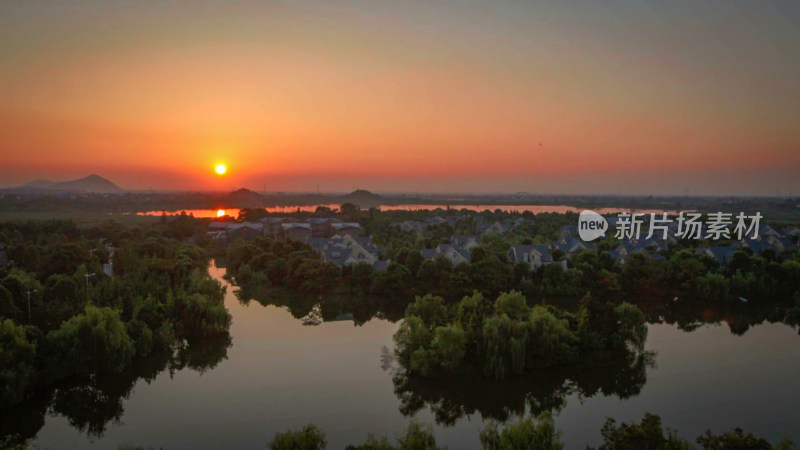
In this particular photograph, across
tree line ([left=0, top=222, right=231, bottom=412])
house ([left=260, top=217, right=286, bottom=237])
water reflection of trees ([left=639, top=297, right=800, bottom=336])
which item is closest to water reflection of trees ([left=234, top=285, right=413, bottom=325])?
tree line ([left=0, top=222, right=231, bottom=412])

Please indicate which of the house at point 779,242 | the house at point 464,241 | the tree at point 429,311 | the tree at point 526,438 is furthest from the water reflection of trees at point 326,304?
the house at point 779,242

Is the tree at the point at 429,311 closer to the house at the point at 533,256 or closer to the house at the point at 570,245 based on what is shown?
the house at the point at 533,256

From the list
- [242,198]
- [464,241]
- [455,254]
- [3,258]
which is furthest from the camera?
[242,198]

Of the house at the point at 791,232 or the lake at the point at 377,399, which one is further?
the house at the point at 791,232

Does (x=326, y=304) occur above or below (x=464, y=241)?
below

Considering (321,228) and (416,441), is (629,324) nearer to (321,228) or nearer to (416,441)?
(416,441)

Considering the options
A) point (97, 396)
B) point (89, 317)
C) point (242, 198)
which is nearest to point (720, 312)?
point (97, 396)
